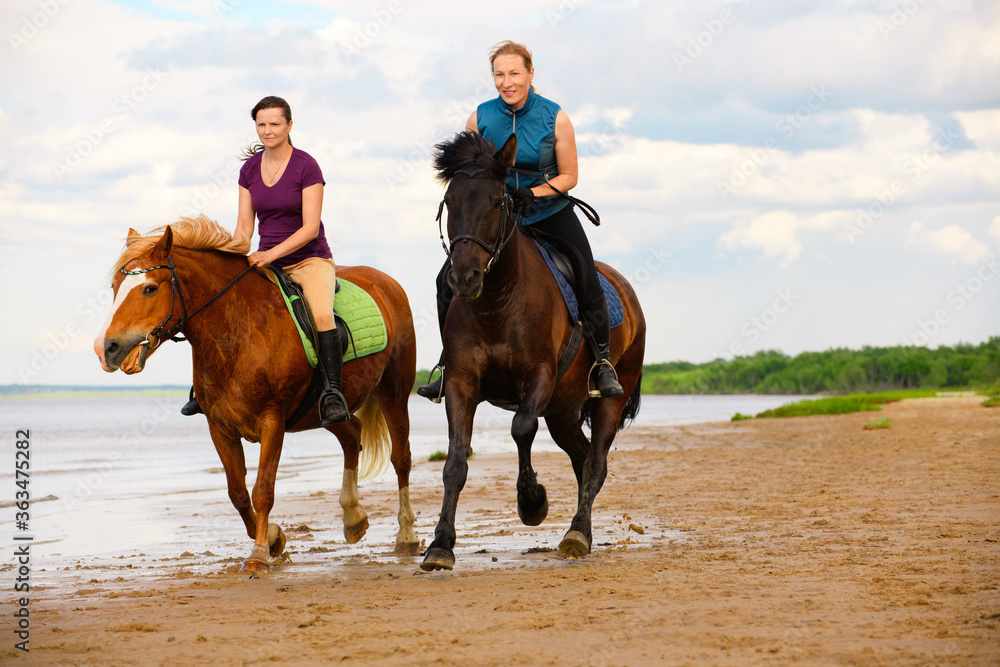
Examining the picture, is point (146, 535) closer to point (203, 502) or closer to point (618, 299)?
point (203, 502)

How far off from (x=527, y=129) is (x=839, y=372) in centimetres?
7803

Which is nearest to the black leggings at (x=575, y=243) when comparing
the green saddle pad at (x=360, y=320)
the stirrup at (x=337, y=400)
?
the green saddle pad at (x=360, y=320)

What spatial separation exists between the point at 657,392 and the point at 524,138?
3791 inches

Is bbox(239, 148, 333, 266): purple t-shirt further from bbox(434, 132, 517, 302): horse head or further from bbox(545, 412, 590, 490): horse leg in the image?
bbox(545, 412, 590, 490): horse leg

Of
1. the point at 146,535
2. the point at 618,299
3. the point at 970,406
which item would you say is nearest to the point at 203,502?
the point at 146,535

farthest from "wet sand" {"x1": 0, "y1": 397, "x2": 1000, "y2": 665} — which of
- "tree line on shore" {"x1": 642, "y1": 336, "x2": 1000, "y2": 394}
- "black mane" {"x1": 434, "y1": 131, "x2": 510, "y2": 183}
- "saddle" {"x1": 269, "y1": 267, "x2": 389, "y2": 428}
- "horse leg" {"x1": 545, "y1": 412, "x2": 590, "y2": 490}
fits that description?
"tree line on shore" {"x1": 642, "y1": 336, "x2": 1000, "y2": 394}

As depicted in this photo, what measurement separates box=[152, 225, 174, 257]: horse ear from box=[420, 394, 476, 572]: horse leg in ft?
6.68

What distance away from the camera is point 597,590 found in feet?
16.1

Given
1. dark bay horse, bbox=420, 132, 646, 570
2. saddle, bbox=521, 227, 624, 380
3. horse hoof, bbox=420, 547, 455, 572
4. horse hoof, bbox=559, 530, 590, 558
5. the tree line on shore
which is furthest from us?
the tree line on shore

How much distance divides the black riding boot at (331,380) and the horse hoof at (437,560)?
1550 mm

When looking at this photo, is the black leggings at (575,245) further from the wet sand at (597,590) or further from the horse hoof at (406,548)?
the wet sand at (597,590)

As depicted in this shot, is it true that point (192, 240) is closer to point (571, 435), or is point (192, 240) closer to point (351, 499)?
point (351, 499)

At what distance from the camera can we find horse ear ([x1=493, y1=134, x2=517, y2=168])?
5746 mm

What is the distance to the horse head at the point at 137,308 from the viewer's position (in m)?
5.65
